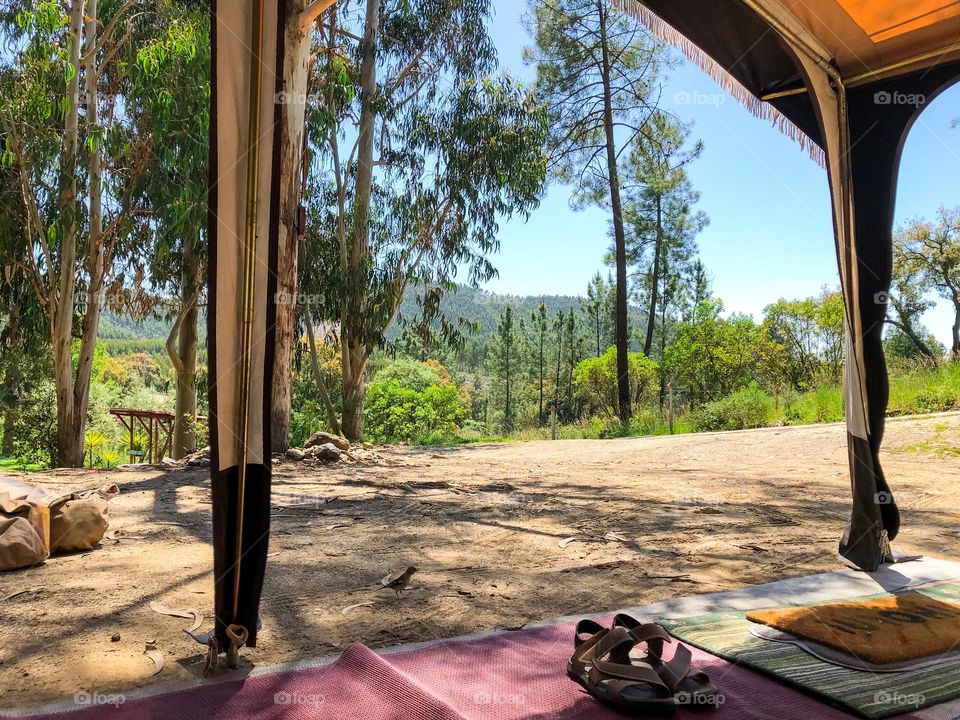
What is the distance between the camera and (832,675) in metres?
1.73

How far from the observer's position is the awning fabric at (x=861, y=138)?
2734mm

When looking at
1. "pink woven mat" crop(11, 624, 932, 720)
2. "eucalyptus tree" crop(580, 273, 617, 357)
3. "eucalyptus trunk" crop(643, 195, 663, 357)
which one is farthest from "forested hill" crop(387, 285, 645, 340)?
"pink woven mat" crop(11, 624, 932, 720)

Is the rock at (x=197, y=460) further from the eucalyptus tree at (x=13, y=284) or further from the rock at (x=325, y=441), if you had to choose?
the eucalyptus tree at (x=13, y=284)

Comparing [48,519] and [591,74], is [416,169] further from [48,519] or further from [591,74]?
[48,519]

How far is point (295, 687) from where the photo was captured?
5.39 feet

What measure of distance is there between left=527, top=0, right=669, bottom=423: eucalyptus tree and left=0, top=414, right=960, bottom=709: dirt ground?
329 inches

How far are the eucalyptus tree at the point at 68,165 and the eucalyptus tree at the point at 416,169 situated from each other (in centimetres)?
268

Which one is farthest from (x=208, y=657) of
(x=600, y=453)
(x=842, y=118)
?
(x=600, y=453)

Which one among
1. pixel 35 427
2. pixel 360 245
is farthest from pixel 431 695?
pixel 35 427

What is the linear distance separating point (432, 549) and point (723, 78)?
8.70 ft

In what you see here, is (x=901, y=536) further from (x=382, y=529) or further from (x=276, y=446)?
(x=276, y=446)

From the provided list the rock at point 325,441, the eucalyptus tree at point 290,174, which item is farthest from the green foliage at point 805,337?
the eucalyptus tree at point 290,174

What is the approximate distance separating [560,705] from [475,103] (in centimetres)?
999

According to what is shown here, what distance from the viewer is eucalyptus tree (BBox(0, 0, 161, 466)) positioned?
7922 mm
